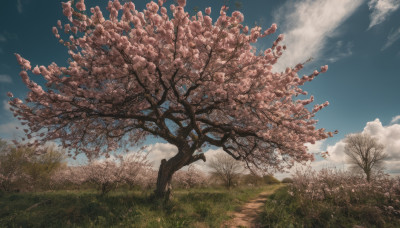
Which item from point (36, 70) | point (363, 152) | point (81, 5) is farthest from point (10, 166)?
point (363, 152)

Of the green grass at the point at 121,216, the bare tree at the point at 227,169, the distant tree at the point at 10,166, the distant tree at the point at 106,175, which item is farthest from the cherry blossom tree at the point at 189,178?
the distant tree at the point at 10,166

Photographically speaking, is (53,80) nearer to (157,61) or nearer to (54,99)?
(54,99)

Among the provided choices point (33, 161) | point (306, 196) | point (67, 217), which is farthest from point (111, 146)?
point (33, 161)

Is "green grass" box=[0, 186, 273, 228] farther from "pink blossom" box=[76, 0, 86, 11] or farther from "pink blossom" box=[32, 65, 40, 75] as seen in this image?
"pink blossom" box=[76, 0, 86, 11]

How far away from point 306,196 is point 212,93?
6263 millimetres

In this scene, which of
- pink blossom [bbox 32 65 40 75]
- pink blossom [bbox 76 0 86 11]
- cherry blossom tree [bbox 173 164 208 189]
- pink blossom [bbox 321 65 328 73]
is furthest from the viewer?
cherry blossom tree [bbox 173 164 208 189]

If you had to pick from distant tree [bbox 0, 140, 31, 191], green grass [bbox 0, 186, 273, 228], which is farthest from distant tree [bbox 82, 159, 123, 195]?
distant tree [bbox 0, 140, 31, 191]

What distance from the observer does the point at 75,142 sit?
932 centimetres

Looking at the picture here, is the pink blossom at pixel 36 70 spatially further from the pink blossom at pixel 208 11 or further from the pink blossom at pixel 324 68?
the pink blossom at pixel 324 68

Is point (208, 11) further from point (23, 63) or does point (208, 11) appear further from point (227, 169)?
point (227, 169)

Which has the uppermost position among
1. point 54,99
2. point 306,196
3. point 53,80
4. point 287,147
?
point 53,80

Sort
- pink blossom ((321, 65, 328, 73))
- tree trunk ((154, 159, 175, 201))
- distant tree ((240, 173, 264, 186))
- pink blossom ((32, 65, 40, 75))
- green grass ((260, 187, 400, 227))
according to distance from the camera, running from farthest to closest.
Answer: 1. distant tree ((240, 173, 264, 186))
2. tree trunk ((154, 159, 175, 201))
3. pink blossom ((321, 65, 328, 73))
4. green grass ((260, 187, 400, 227))
5. pink blossom ((32, 65, 40, 75))

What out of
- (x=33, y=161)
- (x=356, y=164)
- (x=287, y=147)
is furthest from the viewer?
(x=356, y=164)

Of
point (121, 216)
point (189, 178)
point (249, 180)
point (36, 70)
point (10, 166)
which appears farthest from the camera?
point (249, 180)
